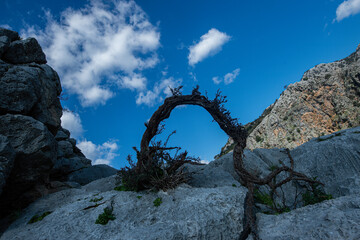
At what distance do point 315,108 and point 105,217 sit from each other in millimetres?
110570

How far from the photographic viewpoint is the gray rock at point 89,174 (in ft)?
62.0

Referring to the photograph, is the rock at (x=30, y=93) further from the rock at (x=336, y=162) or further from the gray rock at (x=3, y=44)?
the rock at (x=336, y=162)

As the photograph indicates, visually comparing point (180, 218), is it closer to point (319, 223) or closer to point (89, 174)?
point (319, 223)

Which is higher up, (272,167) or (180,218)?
(272,167)

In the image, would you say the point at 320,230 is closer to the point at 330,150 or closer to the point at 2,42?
the point at 330,150

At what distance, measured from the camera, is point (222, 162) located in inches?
766

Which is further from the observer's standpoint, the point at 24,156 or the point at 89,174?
the point at 89,174

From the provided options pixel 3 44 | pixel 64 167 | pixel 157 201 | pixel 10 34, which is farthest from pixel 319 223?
pixel 10 34

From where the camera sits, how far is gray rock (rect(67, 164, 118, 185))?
1889cm

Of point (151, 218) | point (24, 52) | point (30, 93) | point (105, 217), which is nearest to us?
point (151, 218)

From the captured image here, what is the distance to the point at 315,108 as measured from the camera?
9100cm

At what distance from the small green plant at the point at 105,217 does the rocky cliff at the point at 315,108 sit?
74895 millimetres

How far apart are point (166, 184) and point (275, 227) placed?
530 cm

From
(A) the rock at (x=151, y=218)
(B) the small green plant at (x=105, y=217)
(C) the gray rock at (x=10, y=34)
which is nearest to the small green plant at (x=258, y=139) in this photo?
(A) the rock at (x=151, y=218)
